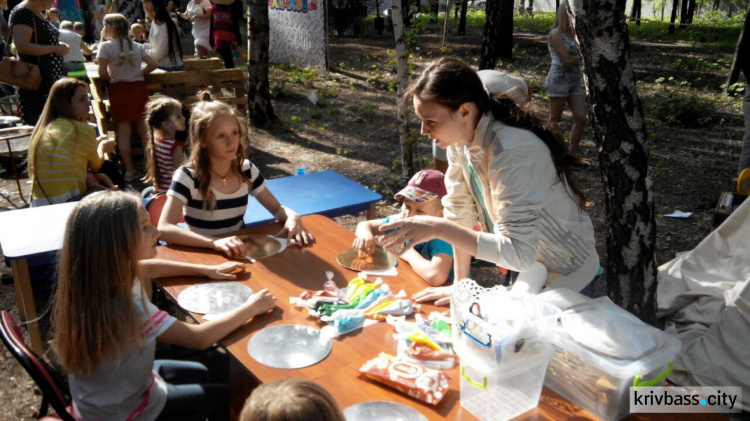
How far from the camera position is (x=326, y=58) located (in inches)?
408

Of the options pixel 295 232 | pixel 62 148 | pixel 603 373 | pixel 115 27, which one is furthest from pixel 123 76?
pixel 603 373

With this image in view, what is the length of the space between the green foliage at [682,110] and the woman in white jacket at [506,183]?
6593mm

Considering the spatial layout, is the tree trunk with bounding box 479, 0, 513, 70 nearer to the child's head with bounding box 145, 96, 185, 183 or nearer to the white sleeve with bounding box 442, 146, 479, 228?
the child's head with bounding box 145, 96, 185, 183

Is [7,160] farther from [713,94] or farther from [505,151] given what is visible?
[713,94]

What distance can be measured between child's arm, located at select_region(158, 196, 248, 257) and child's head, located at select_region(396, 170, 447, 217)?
0.74 meters

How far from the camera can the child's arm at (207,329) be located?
1.91 metres

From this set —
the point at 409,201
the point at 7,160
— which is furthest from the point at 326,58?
the point at 409,201

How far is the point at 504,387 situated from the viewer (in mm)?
1536

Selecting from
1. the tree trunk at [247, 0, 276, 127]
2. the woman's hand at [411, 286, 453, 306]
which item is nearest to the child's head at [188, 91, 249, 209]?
the woman's hand at [411, 286, 453, 306]

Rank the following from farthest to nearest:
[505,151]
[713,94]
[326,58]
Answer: [326,58] < [713,94] < [505,151]

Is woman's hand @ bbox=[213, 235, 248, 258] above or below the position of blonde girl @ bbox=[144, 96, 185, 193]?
below

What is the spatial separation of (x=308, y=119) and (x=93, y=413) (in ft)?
21.7

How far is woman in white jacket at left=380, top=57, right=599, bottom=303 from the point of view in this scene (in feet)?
6.16

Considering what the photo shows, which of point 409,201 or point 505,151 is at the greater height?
point 505,151
